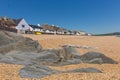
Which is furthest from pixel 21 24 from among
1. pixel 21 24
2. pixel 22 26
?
pixel 22 26

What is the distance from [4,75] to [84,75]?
2.78 metres

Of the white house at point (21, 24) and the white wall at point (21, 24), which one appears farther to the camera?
the white house at point (21, 24)

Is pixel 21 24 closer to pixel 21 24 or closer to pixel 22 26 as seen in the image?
pixel 21 24

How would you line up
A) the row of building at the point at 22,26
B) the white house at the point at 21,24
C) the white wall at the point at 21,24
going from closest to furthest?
the row of building at the point at 22,26, the white wall at the point at 21,24, the white house at the point at 21,24

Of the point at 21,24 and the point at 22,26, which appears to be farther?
the point at 22,26

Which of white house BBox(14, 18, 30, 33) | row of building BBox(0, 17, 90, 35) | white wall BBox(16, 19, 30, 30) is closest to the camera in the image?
row of building BBox(0, 17, 90, 35)

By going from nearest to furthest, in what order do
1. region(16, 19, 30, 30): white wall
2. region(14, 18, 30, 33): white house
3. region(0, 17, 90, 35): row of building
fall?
region(0, 17, 90, 35): row of building < region(16, 19, 30, 30): white wall < region(14, 18, 30, 33): white house

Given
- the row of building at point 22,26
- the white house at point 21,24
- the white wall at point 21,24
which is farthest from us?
the white house at point 21,24

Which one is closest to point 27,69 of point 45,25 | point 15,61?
point 15,61

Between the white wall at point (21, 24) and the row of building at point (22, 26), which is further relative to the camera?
the white wall at point (21, 24)

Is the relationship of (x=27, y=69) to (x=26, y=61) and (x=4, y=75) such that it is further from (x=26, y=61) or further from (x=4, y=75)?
(x=26, y=61)

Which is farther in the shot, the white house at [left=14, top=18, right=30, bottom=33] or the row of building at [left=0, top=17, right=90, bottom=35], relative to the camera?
the white house at [left=14, top=18, right=30, bottom=33]

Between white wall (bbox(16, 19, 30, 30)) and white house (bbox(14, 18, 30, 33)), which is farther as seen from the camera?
white house (bbox(14, 18, 30, 33))

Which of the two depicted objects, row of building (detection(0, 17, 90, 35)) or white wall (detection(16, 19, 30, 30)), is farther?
white wall (detection(16, 19, 30, 30))
